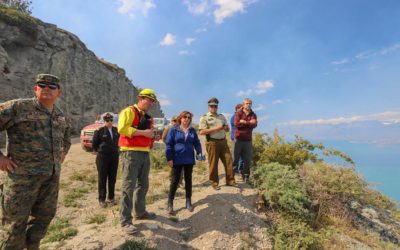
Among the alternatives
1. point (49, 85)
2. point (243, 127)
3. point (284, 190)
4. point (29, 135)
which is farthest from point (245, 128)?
point (29, 135)

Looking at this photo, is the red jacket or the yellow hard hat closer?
the yellow hard hat

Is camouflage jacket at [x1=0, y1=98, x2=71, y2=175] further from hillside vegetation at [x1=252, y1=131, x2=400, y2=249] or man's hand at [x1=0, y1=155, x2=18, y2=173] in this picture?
hillside vegetation at [x1=252, y1=131, x2=400, y2=249]

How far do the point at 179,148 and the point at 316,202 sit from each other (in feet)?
13.2

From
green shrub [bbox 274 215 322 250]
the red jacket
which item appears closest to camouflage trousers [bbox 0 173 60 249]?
green shrub [bbox 274 215 322 250]

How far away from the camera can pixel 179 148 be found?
236 inches

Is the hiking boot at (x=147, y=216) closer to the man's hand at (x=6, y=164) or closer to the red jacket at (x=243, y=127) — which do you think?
the man's hand at (x=6, y=164)

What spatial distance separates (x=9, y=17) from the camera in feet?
65.3

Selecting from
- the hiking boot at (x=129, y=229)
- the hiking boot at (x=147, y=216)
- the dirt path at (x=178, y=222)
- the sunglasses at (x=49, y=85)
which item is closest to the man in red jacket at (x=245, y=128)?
the dirt path at (x=178, y=222)

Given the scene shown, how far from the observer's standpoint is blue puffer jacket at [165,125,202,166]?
596 cm

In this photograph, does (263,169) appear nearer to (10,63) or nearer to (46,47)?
(10,63)

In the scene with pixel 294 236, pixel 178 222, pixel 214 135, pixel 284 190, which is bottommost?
pixel 294 236

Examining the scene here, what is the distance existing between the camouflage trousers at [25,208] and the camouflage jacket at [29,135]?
0.50 feet

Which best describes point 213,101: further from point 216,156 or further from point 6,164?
point 6,164

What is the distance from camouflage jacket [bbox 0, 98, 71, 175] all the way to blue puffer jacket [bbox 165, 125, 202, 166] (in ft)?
8.42
